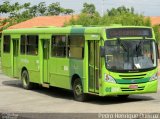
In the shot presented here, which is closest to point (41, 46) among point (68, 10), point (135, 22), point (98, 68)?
point (98, 68)

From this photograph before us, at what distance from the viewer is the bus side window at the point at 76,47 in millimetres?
17719

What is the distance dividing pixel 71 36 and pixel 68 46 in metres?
0.42

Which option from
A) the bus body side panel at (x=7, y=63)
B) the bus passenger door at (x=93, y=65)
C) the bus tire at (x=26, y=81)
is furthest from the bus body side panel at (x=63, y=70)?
the bus body side panel at (x=7, y=63)

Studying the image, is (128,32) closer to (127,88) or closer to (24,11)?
(127,88)

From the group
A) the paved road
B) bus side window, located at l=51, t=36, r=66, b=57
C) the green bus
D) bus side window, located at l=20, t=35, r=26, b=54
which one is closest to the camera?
the paved road

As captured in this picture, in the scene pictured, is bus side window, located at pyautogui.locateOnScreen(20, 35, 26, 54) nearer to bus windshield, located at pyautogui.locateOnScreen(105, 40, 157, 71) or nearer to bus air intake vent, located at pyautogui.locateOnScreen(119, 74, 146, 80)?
bus windshield, located at pyautogui.locateOnScreen(105, 40, 157, 71)

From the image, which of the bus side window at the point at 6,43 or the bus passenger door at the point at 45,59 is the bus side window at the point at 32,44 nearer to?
the bus passenger door at the point at 45,59

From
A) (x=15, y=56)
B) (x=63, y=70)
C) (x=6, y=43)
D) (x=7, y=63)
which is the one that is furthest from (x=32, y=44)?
(x=63, y=70)

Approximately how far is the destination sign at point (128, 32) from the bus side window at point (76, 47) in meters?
1.34

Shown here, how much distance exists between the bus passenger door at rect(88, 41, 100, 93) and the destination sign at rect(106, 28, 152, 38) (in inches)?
23.2

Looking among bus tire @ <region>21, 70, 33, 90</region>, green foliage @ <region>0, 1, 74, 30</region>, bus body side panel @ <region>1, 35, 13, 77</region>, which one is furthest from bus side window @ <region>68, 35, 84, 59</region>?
green foliage @ <region>0, 1, 74, 30</region>

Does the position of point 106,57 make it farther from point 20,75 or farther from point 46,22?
point 46,22

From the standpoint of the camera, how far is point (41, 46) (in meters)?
21.3

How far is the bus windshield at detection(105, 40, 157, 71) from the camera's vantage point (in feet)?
54.3
